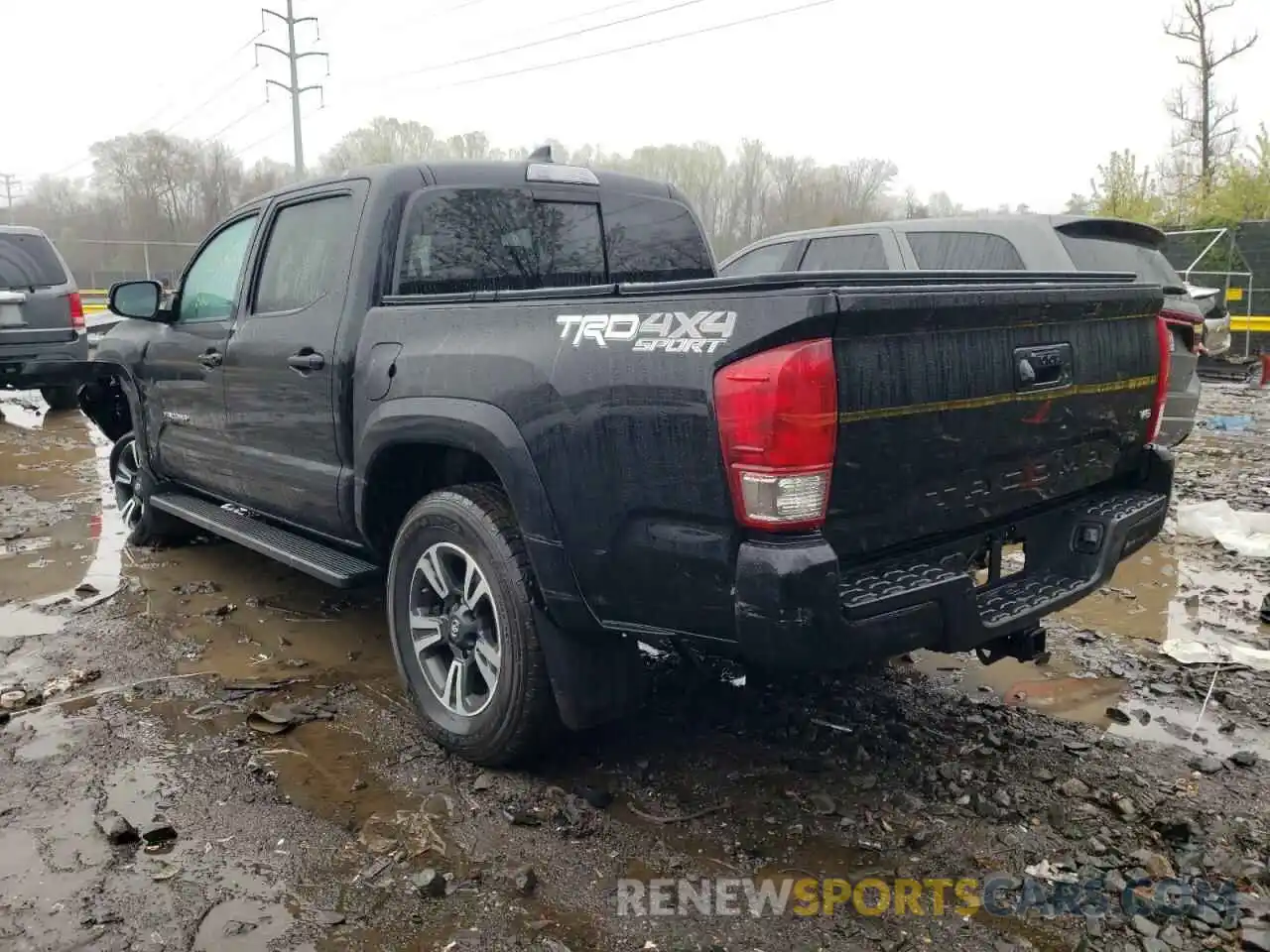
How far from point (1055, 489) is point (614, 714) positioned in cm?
156

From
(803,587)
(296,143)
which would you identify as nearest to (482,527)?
(803,587)

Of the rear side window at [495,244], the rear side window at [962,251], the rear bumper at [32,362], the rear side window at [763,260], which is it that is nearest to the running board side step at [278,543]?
the rear side window at [495,244]

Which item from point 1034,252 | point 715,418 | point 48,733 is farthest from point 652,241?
point 48,733

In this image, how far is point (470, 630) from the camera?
319cm

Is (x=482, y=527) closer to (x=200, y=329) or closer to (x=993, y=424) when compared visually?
(x=993, y=424)

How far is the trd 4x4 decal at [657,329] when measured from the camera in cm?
234

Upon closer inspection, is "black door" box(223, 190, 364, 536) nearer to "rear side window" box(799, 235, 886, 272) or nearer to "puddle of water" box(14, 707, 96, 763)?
"puddle of water" box(14, 707, 96, 763)

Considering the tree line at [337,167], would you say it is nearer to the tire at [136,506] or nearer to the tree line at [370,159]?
the tree line at [370,159]

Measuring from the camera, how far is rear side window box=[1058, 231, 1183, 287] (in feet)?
18.4

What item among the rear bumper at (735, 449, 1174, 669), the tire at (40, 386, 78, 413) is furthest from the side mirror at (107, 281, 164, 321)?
the tire at (40, 386, 78, 413)

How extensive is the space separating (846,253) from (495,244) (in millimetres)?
3283

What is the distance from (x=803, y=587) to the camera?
7.41 feet

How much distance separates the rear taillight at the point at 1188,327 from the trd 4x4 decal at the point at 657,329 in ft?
15.5

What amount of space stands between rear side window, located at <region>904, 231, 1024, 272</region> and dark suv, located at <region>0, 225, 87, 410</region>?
29.3ft
